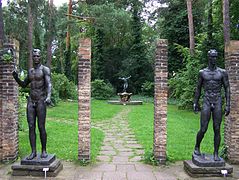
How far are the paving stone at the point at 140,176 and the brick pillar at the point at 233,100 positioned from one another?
193cm

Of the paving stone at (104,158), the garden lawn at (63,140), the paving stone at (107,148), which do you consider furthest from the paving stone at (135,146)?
the paving stone at (104,158)

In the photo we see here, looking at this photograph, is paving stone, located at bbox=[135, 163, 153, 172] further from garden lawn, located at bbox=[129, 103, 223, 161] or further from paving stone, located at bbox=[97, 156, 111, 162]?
paving stone, located at bbox=[97, 156, 111, 162]

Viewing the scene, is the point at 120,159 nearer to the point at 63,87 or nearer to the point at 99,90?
the point at 63,87

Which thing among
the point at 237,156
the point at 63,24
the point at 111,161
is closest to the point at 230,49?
the point at 237,156

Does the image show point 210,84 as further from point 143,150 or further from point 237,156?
point 143,150

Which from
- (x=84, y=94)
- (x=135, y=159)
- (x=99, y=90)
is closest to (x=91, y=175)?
(x=135, y=159)

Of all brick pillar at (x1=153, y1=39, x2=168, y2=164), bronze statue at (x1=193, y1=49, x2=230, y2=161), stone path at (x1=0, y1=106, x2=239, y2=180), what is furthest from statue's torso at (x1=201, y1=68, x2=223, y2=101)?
stone path at (x1=0, y1=106, x2=239, y2=180)

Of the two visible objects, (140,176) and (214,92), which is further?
(214,92)

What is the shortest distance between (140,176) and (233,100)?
254 centimetres

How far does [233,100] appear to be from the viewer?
655 cm

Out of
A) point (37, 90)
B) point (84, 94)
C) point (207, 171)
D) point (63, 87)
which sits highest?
point (37, 90)

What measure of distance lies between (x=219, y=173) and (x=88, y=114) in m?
2.81

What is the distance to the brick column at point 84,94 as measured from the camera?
654 centimetres

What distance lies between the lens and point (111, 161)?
22.3 feet
